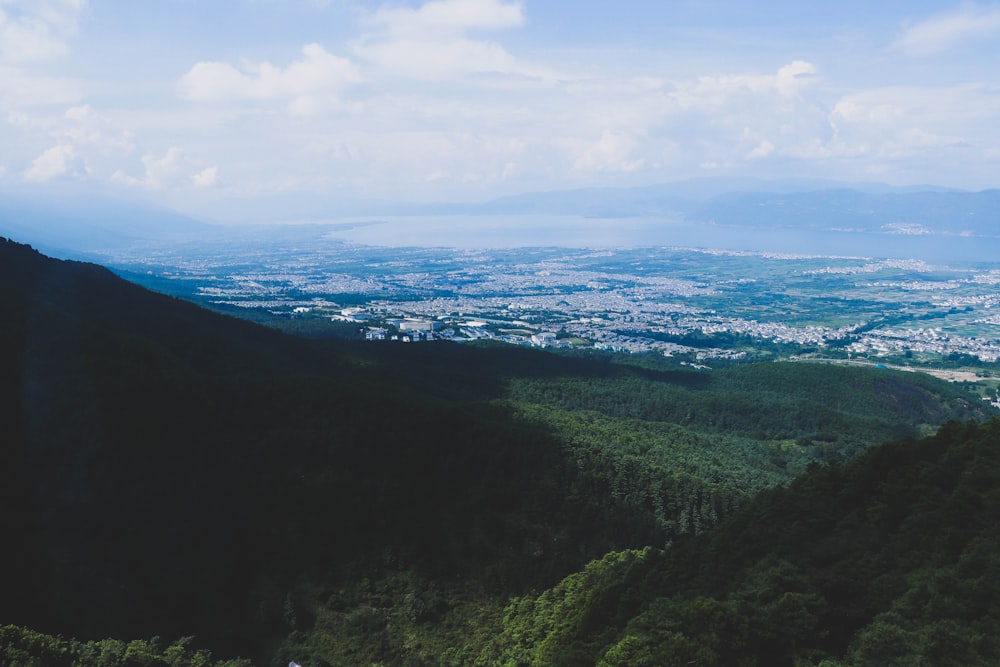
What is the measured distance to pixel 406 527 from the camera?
27.6 m

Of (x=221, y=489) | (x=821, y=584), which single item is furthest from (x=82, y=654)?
(x=821, y=584)

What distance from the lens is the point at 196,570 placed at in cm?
2472

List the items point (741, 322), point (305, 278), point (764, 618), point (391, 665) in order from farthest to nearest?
point (305, 278)
point (741, 322)
point (391, 665)
point (764, 618)

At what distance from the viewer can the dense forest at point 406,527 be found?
1501cm

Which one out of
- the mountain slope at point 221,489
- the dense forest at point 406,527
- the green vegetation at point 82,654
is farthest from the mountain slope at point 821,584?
the green vegetation at point 82,654

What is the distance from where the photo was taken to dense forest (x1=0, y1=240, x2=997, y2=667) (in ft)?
49.2

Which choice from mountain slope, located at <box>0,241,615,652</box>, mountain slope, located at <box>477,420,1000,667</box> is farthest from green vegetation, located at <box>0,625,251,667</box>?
mountain slope, located at <box>477,420,1000,667</box>

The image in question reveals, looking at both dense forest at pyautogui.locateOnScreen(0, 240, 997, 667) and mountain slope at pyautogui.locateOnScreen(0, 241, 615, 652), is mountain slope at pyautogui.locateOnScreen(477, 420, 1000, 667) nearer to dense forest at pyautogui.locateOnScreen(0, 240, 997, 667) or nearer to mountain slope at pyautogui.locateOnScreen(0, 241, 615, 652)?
dense forest at pyautogui.locateOnScreen(0, 240, 997, 667)

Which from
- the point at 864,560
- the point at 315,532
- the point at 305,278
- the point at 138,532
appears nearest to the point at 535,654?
the point at 864,560

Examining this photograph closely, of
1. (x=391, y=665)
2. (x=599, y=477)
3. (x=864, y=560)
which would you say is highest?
(x=864, y=560)

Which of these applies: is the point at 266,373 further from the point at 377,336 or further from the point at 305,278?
the point at 305,278

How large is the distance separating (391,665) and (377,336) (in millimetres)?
60681

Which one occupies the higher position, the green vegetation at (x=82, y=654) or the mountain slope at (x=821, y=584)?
the mountain slope at (x=821, y=584)

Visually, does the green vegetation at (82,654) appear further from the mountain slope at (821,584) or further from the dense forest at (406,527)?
the mountain slope at (821,584)
